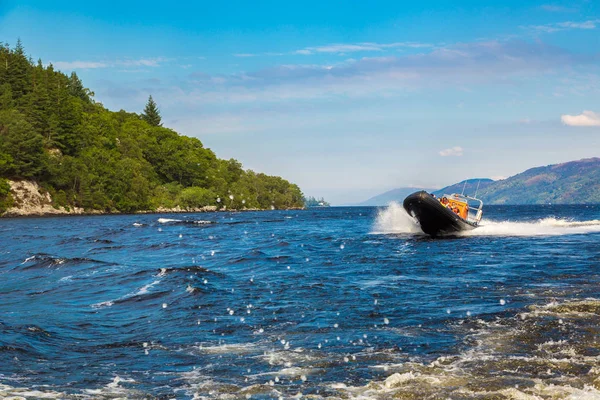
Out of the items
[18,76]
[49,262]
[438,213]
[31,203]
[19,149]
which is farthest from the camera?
[18,76]

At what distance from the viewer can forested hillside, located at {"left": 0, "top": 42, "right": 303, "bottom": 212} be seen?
3952 inches

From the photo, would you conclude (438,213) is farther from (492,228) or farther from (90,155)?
(90,155)

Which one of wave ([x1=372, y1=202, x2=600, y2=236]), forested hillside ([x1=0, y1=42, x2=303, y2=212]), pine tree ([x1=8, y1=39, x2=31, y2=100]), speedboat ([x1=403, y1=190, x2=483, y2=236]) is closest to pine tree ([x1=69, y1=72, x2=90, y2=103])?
forested hillside ([x1=0, y1=42, x2=303, y2=212])

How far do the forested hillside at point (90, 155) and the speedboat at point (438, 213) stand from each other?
7703cm

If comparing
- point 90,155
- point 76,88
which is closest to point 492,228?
point 90,155

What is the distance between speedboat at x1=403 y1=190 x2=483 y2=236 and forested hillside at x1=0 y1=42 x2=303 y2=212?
77032 mm

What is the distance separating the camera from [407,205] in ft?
122

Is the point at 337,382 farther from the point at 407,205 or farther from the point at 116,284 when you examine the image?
the point at 407,205

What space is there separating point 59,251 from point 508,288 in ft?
86.5

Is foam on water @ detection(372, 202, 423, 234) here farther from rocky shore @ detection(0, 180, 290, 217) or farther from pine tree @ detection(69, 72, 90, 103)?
pine tree @ detection(69, 72, 90, 103)

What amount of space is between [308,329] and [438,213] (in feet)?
83.9

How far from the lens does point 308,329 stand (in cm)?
1287

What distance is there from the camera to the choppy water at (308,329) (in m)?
8.87

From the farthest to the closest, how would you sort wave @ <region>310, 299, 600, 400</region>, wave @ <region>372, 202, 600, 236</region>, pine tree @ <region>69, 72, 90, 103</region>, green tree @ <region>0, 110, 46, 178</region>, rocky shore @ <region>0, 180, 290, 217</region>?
1. pine tree @ <region>69, 72, 90, 103</region>
2. green tree @ <region>0, 110, 46, 178</region>
3. rocky shore @ <region>0, 180, 290, 217</region>
4. wave @ <region>372, 202, 600, 236</region>
5. wave @ <region>310, 299, 600, 400</region>
